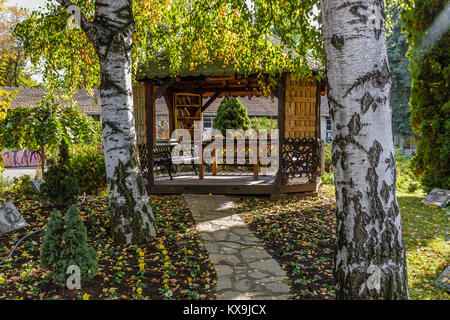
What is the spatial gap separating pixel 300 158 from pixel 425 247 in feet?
11.5

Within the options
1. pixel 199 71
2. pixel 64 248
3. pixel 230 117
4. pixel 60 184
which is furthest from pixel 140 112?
pixel 64 248

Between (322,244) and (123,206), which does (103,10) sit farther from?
(322,244)

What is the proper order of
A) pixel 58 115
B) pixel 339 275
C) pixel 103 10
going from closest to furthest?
pixel 339 275 → pixel 103 10 → pixel 58 115

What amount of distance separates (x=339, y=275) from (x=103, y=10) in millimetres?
4264

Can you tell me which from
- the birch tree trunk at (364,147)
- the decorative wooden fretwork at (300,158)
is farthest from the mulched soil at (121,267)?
the decorative wooden fretwork at (300,158)

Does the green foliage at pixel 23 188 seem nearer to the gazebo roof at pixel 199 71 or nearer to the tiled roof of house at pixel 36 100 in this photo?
the gazebo roof at pixel 199 71

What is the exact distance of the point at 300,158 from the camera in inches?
324

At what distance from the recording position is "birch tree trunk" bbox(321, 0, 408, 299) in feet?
8.10

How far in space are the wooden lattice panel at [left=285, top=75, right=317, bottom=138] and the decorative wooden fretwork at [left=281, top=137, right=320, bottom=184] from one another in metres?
0.24

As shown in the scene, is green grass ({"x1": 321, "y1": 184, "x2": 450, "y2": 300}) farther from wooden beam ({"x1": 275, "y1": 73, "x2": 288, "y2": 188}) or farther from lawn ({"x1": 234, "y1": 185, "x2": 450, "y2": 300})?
wooden beam ({"x1": 275, "y1": 73, "x2": 288, "y2": 188})

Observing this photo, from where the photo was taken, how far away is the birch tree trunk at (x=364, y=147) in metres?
2.47

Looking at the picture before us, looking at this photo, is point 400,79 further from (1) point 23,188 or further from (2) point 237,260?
(1) point 23,188
